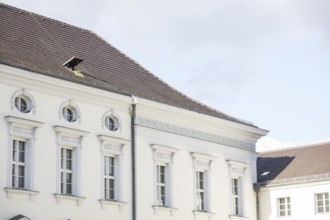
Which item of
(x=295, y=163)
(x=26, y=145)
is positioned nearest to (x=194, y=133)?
(x=295, y=163)

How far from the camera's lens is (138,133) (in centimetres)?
3797

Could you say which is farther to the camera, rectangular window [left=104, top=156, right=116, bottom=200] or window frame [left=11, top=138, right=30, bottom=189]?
rectangular window [left=104, top=156, right=116, bottom=200]

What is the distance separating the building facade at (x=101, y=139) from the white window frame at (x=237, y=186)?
0.05 meters

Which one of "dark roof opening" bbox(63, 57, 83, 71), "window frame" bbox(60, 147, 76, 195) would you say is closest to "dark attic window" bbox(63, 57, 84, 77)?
"dark roof opening" bbox(63, 57, 83, 71)

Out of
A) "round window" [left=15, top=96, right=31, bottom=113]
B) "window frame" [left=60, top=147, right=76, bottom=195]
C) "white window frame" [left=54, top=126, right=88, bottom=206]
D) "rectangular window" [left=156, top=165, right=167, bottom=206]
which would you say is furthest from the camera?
"rectangular window" [left=156, top=165, right=167, bottom=206]

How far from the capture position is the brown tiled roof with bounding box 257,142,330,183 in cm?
4419

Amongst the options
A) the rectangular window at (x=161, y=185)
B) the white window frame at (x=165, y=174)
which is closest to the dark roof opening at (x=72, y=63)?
the white window frame at (x=165, y=174)

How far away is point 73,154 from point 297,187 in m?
12.8

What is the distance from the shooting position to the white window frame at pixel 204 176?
133 feet

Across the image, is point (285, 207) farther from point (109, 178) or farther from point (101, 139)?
point (101, 139)

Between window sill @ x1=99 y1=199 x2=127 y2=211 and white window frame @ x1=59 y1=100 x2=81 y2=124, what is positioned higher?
white window frame @ x1=59 y1=100 x2=81 y2=124

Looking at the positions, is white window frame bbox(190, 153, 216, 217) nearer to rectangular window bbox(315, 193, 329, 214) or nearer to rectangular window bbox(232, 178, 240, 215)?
rectangular window bbox(232, 178, 240, 215)

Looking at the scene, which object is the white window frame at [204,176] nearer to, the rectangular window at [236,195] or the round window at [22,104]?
the rectangular window at [236,195]

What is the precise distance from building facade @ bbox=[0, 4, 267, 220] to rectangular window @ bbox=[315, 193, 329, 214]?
9.75 ft
